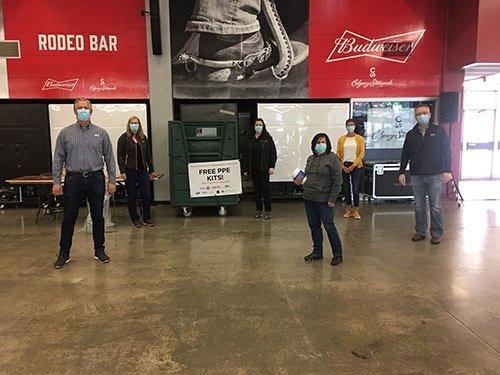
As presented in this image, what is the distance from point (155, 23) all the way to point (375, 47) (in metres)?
4.30

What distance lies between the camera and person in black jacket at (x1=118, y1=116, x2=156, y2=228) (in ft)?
20.5

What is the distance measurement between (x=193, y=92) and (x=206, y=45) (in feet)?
3.00

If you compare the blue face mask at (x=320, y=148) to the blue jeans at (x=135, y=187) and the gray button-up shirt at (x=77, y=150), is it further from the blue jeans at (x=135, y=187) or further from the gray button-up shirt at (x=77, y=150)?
the blue jeans at (x=135, y=187)

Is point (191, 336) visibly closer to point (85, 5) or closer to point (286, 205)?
point (286, 205)

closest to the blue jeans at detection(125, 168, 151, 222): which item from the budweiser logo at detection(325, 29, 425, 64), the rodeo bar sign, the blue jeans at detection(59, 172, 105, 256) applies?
the rodeo bar sign

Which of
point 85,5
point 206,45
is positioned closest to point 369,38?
point 206,45

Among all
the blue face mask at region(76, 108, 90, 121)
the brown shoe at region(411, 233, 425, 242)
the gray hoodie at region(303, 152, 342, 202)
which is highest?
the blue face mask at region(76, 108, 90, 121)

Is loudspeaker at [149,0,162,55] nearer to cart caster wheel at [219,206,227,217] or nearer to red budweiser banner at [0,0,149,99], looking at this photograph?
red budweiser banner at [0,0,149,99]

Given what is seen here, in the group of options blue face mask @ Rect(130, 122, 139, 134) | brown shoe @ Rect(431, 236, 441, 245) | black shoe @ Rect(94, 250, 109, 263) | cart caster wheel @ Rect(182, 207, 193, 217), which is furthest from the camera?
cart caster wheel @ Rect(182, 207, 193, 217)

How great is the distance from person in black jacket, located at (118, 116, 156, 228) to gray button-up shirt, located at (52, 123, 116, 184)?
1766 millimetres

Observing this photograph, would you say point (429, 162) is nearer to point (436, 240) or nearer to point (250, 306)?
point (436, 240)

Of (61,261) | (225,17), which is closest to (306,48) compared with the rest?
(225,17)

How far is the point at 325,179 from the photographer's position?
4.34m

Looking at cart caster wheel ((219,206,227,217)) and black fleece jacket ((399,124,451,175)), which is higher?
black fleece jacket ((399,124,451,175))
